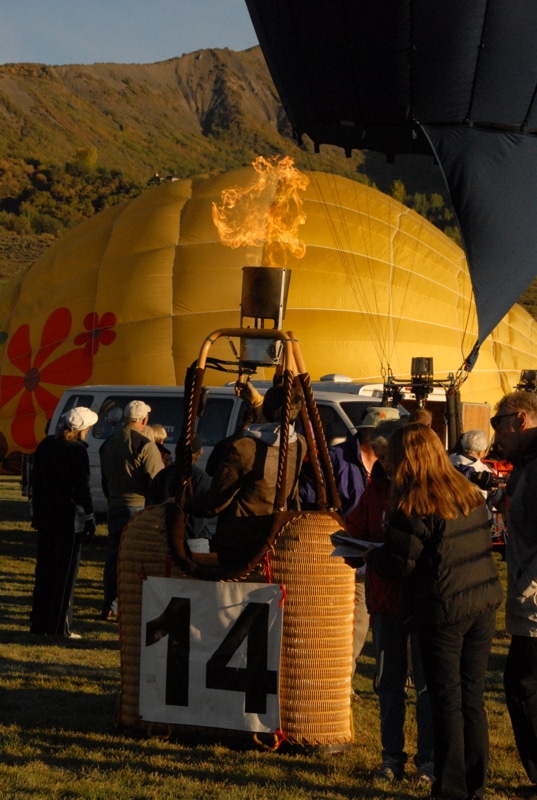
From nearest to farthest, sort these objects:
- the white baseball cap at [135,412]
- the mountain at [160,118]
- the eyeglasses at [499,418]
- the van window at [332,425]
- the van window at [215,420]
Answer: the eyeglasses at [499,418]
the white baseball cap at [135,412]
the van window at [332,425]
the van window at [215,420]
the mountain at [160,118]

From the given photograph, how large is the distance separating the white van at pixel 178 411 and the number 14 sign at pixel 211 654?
18.0 feet

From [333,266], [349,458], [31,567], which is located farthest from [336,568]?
[333,266]

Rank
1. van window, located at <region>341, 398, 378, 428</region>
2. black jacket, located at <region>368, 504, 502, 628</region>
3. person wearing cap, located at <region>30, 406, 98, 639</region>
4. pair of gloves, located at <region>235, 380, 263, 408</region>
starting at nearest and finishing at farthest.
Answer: black jacket, located at <region>368, 504, 502, 628</region> < pair of gloves, located at <region>235, 380, 263, 408</region> < person wearing cap, located at <region>30, 406, 98, 639</region> < van window, located at <region>341, 398, 378, 428</region>

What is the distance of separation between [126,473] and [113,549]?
22.0 inches

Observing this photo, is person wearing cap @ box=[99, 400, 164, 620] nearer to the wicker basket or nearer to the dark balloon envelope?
the wicker basket

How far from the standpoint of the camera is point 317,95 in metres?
12.6

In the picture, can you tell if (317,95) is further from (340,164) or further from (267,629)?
(340,164)

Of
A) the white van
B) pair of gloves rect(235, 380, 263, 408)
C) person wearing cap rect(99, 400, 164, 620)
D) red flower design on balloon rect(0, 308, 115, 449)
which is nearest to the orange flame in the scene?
red flower design on balloon rect(0, 308, 115, 449)

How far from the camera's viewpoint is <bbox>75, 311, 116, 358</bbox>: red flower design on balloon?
15.4m

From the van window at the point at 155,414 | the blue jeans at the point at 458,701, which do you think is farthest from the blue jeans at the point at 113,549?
the blue jeans at the point at 458,701

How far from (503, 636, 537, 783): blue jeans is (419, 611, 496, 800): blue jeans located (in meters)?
0.22

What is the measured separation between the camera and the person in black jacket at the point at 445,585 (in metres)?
4.04

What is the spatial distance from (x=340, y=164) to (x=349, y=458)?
116 m

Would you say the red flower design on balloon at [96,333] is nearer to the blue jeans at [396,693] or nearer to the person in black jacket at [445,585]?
the blue jeans at [396,693]
